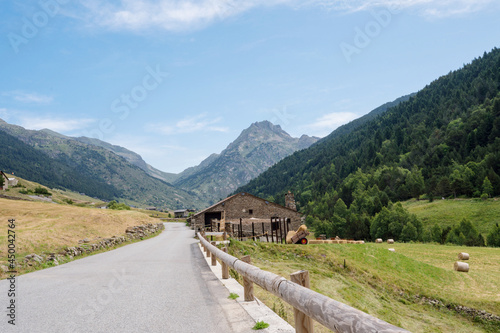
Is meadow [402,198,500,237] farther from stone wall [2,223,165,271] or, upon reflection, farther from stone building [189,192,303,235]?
stone wall [2,223,165,271]

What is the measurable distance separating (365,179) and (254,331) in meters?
120

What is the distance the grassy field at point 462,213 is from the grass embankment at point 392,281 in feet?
128

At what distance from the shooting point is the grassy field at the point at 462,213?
5697 centimetres

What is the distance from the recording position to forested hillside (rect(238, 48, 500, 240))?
73250 millimetres

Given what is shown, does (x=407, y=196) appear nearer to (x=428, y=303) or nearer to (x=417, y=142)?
(x=417, y=142)

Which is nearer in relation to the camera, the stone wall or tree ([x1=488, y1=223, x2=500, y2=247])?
the stone wall

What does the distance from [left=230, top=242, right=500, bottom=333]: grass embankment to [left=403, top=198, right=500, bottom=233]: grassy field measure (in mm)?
39065

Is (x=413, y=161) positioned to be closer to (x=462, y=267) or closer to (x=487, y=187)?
(x=487, y=187)

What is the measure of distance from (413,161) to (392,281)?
11707 centimetres

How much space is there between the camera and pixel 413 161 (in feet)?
399

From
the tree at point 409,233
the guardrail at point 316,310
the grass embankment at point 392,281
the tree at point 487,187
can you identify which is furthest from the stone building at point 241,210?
the guardrail at point 316,310

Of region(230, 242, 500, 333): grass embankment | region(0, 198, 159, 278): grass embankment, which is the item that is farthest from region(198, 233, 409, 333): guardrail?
region(0, 198, 159, 278): grass embankment

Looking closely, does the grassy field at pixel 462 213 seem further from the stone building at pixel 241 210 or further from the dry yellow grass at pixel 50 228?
the dry yellow grass at pixel 50 228

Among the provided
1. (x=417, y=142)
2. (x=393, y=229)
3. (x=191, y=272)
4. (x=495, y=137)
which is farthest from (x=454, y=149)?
(x=191, y=272)
